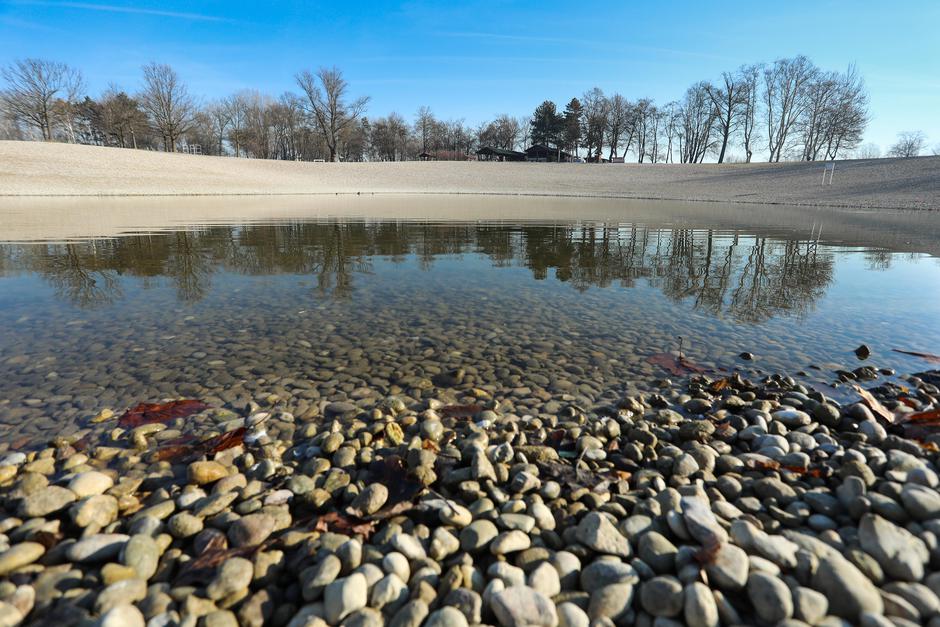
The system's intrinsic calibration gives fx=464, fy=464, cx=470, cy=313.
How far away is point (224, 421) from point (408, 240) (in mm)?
10063

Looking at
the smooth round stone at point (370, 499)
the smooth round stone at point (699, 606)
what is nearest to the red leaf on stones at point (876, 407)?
the smooth round stone at point (699, 606)

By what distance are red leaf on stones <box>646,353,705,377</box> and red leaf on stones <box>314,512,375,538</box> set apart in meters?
3.29

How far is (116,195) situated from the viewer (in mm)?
31266

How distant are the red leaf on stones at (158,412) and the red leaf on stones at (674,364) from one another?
13.7 ft

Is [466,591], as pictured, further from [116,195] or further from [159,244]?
[116,195]

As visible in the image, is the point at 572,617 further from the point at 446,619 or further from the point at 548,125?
the point at 548,125

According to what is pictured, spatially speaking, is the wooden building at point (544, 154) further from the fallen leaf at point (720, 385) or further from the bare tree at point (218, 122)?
the fallen leaf at point (720, 385)

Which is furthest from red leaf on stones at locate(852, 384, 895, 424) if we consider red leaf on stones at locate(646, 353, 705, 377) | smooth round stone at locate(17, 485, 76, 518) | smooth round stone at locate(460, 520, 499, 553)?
smooth round stone at locate(17, 485, 76, 518)

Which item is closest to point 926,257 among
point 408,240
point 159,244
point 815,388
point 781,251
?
point 781,251

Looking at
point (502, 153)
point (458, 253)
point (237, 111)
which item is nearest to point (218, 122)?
point (237, 111)

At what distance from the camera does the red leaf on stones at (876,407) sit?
3.50 m

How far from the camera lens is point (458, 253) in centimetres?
1107

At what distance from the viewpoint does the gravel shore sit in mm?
1924

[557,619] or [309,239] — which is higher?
[309,239]
